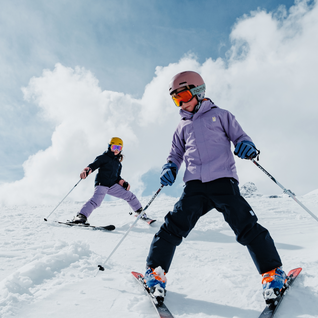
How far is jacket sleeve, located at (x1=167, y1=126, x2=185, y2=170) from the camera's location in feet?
8.87

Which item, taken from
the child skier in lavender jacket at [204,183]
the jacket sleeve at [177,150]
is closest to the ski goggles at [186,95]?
the child skier in lavender jacket at [204,183]

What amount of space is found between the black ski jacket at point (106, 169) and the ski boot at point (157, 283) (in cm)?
394

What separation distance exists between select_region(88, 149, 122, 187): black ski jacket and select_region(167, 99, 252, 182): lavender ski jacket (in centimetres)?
354

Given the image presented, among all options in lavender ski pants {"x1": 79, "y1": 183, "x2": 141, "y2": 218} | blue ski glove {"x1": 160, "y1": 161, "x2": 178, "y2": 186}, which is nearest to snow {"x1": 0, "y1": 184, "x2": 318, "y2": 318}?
blue ski glove {"x1": 160, "y1": 161, "x2": 178, "y2": 186}

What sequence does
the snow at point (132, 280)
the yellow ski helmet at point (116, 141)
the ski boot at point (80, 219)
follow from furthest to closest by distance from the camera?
1. the yellow ski helmet at point (116, 141)
2. the ski boot at point (80, 219)
3. the snow at point (132, 280)

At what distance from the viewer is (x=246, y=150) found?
2.26m

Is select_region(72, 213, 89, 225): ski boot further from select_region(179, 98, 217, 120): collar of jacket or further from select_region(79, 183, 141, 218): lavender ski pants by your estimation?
select_region(179, 98, 217, 120): collar of jacket

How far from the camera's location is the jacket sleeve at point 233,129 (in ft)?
8.02

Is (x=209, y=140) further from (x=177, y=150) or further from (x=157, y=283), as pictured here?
(x=157, y=283)

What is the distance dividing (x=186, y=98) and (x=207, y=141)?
535 millimetres

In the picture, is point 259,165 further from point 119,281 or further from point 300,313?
point 119,281

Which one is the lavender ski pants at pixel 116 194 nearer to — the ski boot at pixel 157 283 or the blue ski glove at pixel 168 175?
the blue ski glove at pixel 168 175

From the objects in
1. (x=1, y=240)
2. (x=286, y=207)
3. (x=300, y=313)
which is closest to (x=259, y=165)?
(x=300, y=313)

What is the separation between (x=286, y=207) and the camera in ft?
21.3
